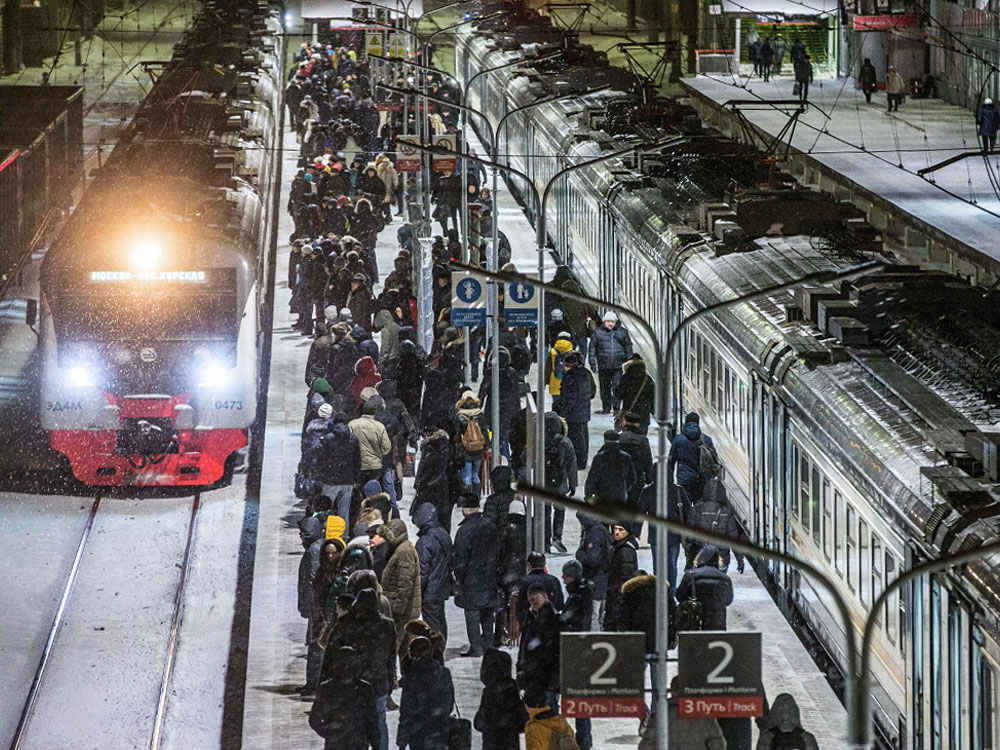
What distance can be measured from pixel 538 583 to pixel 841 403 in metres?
2.96

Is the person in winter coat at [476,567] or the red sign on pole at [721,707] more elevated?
the red sign on pole at [721,707]

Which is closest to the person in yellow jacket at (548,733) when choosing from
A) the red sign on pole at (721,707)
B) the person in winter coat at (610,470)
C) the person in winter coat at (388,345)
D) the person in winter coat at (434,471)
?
the red sign on pole at (721,707)

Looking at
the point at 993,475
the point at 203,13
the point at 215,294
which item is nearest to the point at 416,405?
the point at 215,294

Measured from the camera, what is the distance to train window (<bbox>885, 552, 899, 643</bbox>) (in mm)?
13891

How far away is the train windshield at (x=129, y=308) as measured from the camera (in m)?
22.8

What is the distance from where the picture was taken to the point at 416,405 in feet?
79.0

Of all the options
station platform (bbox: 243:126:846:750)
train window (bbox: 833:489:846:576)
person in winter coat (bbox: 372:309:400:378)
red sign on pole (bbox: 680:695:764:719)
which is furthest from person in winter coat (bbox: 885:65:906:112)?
red sign on pole (bbox: 680:695:764:719)

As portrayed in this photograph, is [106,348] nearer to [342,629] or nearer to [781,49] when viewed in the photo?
[342,629]

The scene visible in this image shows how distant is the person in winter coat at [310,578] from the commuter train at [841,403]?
4114mm

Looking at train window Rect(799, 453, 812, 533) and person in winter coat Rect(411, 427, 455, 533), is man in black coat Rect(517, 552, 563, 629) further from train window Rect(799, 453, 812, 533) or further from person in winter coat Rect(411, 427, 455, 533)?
person in winter coat Rect(411, 427, 455, 533)

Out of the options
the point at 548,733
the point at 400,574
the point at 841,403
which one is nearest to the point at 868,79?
the point at 841,403

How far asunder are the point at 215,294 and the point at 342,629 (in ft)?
30.4

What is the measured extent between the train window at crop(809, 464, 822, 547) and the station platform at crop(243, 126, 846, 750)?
139 centimetres

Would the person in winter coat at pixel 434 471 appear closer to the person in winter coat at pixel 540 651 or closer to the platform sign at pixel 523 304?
the platform sign at pixel 523 304
